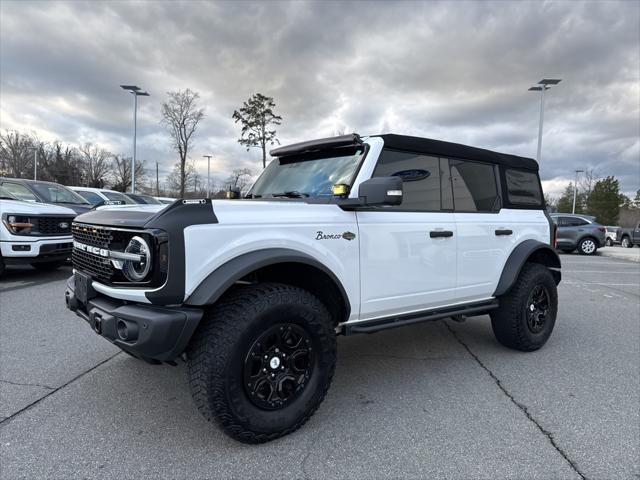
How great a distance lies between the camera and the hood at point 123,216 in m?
2.26

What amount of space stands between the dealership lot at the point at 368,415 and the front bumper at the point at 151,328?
64 cm

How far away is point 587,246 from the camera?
17.2m

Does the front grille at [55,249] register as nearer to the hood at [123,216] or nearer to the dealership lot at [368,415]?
the dealership lot at [368,415]

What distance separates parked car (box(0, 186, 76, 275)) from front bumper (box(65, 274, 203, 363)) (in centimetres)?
568

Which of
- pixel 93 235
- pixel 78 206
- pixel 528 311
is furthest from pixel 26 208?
pixel 528 311

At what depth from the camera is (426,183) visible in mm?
3453

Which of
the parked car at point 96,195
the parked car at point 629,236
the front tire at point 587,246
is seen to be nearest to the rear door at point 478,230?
the parked car at point 96,195

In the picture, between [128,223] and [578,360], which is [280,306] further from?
[578,360]

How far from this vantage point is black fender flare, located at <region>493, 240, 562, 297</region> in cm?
383

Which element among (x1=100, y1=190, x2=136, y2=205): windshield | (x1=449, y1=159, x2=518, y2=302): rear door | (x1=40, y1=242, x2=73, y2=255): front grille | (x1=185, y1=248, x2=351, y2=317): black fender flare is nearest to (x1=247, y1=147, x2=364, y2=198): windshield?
(x1=185, y1=248, x2=351, y2=317): black fender flare

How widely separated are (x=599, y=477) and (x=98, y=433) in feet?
9.33

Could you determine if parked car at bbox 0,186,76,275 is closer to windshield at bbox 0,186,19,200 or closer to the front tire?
windshield at bbox 0,186,19,200

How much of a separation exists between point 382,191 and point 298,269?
2.44 feet

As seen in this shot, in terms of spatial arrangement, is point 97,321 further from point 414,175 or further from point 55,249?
point 55,249
